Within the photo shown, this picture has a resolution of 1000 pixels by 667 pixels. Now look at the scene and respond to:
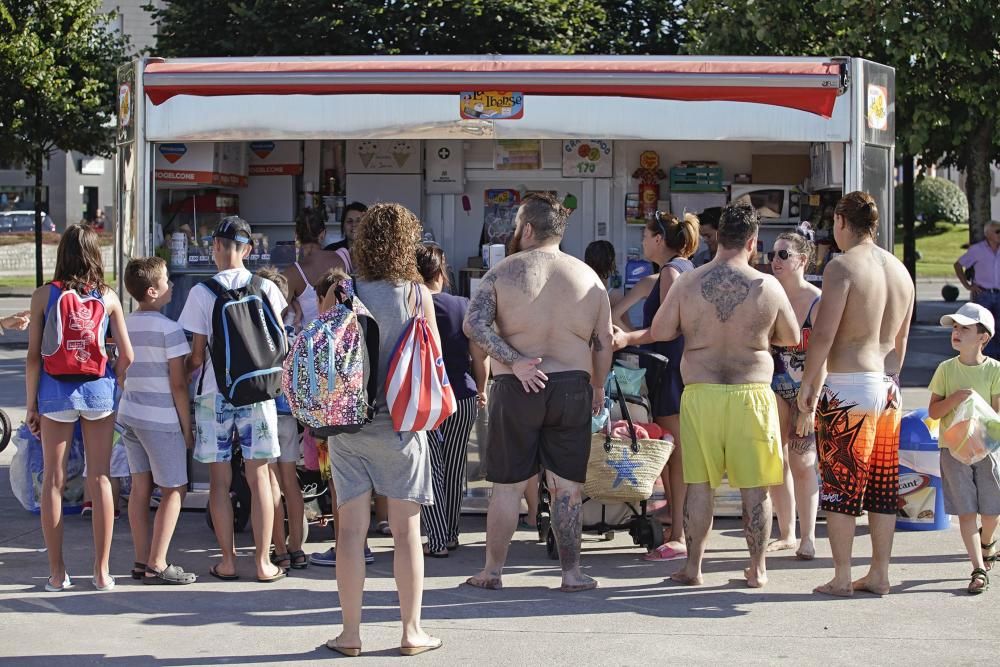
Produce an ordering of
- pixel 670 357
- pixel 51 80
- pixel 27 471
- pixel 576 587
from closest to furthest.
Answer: pixel 576 587
pixel 670 357
pixel 27 471
pixel 51 80

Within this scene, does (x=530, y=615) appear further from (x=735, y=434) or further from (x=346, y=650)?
(x=735, y=434)

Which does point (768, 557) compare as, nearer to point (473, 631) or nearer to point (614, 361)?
point (614, 361)

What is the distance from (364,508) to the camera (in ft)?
16.3

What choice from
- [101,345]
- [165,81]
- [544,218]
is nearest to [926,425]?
[544,218]

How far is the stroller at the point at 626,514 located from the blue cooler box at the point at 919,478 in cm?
154

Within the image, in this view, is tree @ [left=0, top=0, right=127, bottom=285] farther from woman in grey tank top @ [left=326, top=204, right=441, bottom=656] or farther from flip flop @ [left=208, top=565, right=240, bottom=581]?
woman in grey tank top @ [left=326, top=204, right=441, bottom=656]

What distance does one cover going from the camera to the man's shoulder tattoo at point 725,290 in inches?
232

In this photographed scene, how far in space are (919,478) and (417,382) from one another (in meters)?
3.67

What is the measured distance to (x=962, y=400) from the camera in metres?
6.09

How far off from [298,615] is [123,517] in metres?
2.54

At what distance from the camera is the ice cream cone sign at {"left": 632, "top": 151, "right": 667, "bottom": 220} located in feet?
31.9

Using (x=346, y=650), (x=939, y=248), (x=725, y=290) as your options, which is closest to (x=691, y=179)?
(x=725, y=290)

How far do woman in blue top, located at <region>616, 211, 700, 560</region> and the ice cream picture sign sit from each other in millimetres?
3251

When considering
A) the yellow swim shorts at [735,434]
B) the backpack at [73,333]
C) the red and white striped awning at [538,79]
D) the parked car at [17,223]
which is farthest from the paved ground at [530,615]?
the parked car at [17,223]
